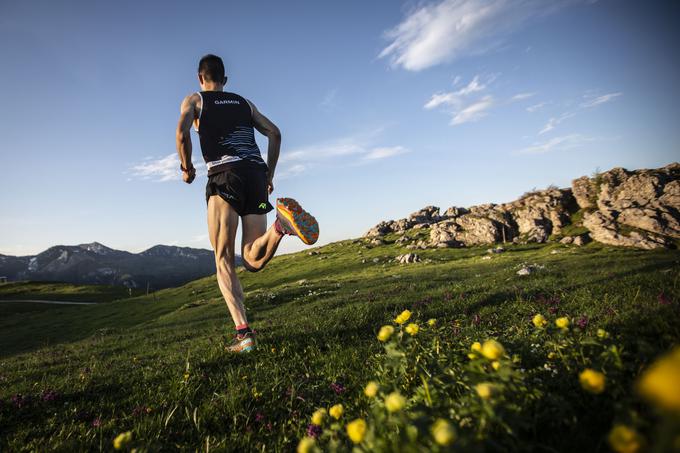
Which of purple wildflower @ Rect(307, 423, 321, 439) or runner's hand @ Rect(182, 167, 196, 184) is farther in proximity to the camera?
runner's hand @ Rect(182, 167, 196, 184)

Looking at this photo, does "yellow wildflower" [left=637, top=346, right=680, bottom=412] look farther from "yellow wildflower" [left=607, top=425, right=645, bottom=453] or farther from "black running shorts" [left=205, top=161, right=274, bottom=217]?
"black running shorts" [left=205, top=161, right=274, bottom=217]

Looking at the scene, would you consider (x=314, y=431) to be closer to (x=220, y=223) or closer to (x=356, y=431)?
(x=356, y=431)

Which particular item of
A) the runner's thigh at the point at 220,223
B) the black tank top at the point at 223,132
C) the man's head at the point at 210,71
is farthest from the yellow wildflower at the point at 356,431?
the man's head at the point at 210,71

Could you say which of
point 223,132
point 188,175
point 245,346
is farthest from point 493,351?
point 223,132

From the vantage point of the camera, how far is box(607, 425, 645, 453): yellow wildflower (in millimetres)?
1345

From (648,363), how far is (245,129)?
6.83 meters

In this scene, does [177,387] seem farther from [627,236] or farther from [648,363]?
[627,236]

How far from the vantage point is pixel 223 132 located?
6.41 metres

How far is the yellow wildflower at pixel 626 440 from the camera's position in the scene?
1345mm

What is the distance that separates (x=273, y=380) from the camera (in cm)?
447

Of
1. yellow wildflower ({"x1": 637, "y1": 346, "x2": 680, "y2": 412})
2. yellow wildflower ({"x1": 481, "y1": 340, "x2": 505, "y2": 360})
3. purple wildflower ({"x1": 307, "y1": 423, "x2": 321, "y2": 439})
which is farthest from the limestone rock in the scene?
yellow wildflower ({"x1": 637, "y1": 346, "x2": 680, "y2": 412})

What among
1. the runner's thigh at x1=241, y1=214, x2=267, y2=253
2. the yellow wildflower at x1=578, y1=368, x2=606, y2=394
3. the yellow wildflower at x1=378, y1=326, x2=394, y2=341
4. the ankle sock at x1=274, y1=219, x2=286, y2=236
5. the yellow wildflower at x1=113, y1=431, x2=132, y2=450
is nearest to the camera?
the yellow wildflower at x1=578, y1=368, x2=606, y2=394

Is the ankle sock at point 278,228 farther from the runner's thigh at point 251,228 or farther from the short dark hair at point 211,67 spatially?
the short dark hair at point 211,67

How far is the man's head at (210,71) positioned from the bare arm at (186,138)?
2.87 ft
